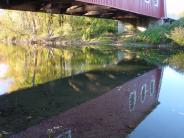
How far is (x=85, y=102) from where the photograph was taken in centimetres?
1134

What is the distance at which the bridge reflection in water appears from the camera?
8.11 m

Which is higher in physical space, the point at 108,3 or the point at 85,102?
the point at 108,3

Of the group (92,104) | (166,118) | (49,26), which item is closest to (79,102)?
(92,104)

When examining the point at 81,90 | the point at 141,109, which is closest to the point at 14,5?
the point at 81,90

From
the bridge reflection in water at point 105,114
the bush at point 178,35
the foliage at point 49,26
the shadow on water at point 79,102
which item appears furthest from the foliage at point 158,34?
the bridge reflection in water at point 105,114

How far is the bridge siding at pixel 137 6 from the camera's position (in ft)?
81.7

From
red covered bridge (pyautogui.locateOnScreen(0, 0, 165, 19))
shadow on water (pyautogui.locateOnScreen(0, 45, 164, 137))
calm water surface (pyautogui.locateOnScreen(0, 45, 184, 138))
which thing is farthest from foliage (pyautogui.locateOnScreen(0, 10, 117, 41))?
shadow on water (pyautogui.locateOnScreen(0, 45, 164, 137))

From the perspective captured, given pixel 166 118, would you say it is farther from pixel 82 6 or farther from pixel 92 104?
pixel 82 6

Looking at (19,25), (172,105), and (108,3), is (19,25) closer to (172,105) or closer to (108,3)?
(108,3)

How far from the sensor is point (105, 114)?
31.9ft

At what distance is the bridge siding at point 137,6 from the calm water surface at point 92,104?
622 centimetres

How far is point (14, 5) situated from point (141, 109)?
1212 cm

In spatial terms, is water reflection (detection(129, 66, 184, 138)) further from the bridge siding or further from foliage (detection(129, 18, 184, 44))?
foliage (detection(129, 18, 184, 44))

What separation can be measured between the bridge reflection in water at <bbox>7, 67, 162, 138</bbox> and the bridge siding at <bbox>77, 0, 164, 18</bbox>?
8497 millimetres
